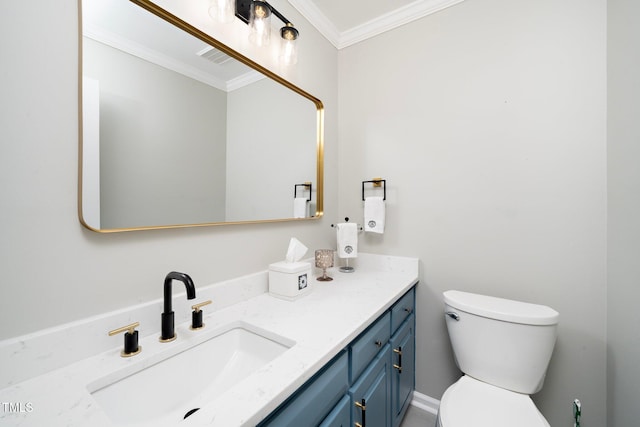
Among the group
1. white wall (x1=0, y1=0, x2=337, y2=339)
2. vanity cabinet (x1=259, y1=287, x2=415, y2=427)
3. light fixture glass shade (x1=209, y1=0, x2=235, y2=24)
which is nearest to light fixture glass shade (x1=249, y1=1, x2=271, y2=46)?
light fixture glass shade (x1=209, y1=0, x2=235, y2=24)

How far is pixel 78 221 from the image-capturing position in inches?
27.4

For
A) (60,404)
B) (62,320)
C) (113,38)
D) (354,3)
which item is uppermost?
(354,3)

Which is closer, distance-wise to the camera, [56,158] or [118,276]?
[56,158]

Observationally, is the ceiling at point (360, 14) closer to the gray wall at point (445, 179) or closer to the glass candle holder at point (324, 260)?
the gray wall at point (445, 179)

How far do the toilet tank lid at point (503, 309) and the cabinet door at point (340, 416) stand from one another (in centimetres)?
73

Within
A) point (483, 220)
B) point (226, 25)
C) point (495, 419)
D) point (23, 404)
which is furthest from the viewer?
point (483, 220)

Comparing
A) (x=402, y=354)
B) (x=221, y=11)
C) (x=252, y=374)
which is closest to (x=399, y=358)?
(x=402, y=354)

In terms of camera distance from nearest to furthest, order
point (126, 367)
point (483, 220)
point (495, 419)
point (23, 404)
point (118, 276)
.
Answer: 1. point (23, 404)
2. point (126, 367)
3. point (118, 276)
4. point (495, 419)
5. point (483, 220)

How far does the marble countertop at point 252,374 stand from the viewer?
1.67 ft

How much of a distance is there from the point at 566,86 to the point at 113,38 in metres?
1.88

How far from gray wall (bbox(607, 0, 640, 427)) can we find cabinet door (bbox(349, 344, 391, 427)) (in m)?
0.86

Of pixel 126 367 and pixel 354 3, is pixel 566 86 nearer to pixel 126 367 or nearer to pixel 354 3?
pixel 354 3

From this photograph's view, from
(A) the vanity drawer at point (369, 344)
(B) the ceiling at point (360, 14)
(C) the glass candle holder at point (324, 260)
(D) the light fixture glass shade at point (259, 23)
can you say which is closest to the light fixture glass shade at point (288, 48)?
(D) the light fixture glass shade at point (259, 23)

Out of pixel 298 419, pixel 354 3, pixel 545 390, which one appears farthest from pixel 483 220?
pixel 354 3
